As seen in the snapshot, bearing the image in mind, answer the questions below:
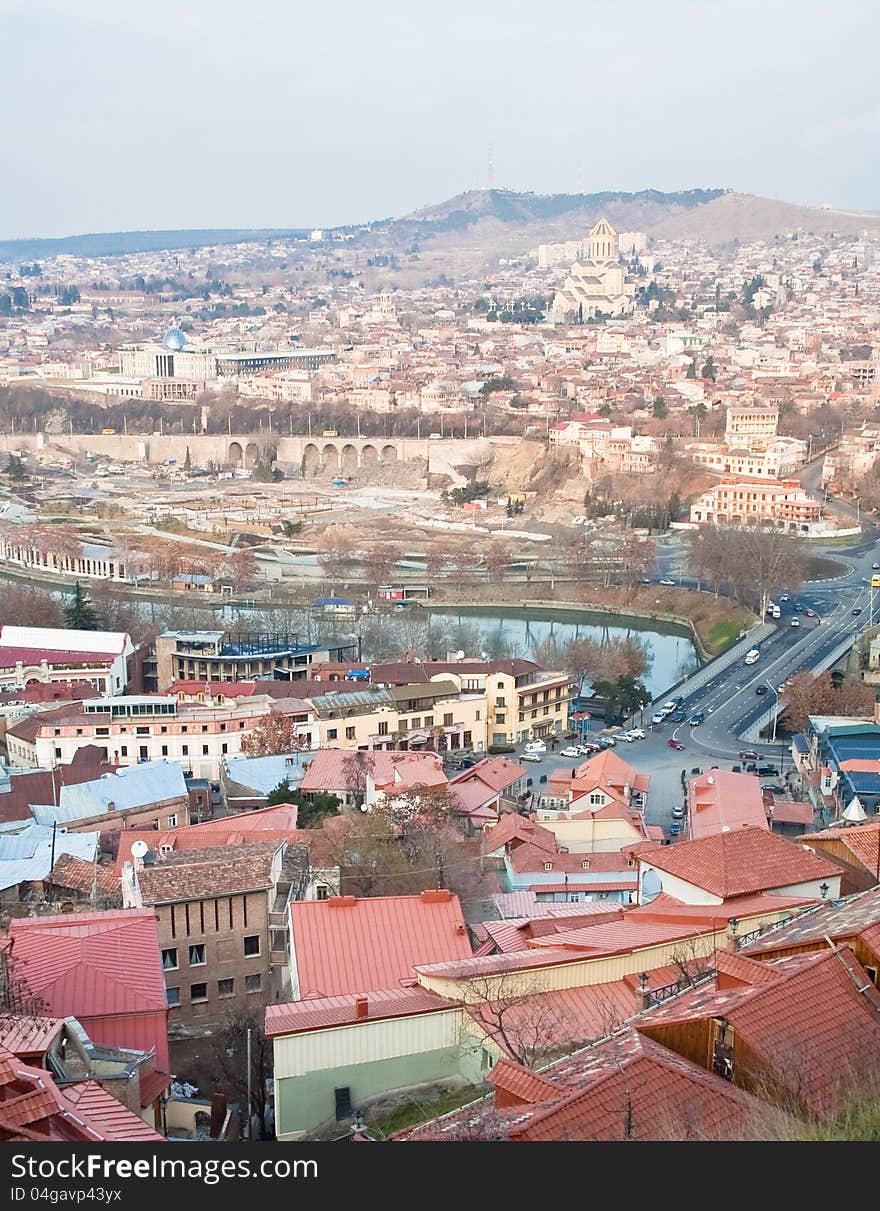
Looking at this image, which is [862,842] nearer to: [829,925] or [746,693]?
[829,925]

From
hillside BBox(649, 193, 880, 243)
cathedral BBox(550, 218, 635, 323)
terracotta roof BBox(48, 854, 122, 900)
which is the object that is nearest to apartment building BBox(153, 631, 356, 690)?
terracotta roof BBox(48, 854, 122, 900)

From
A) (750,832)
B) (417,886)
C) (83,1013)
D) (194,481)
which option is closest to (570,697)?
(417,886)

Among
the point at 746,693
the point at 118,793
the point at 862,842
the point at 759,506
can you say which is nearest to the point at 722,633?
the point at 746,693

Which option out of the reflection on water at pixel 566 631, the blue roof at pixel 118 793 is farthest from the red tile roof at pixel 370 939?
the reflection on water at pixel 566 631

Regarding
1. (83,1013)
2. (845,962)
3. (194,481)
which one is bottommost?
(194,481)

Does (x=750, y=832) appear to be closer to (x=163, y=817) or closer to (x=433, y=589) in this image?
(x=163, y=817)
